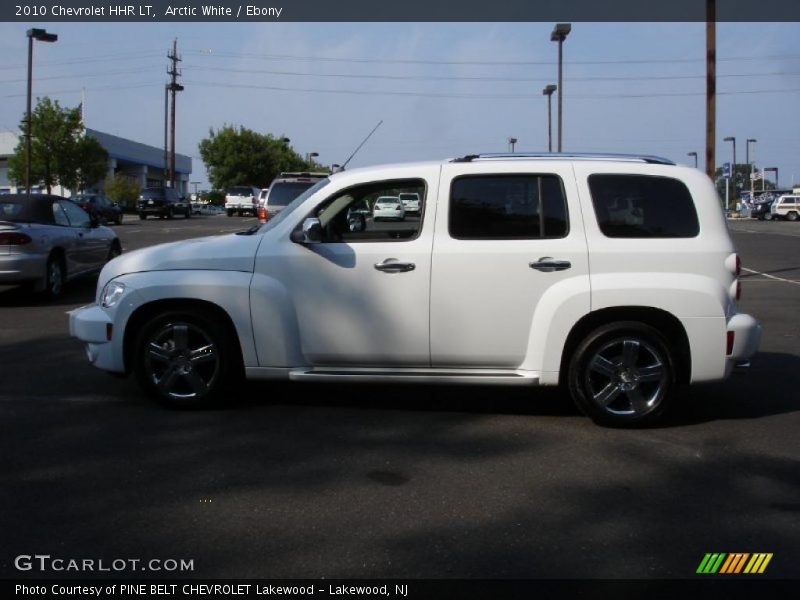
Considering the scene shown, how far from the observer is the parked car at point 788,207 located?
6488 centimetres

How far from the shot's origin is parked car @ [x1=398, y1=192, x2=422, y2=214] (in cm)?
620

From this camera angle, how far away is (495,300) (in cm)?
598

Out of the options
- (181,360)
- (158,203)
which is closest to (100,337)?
(181,360)

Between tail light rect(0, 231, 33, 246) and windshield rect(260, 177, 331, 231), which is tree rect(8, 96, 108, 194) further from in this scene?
Answer: windshield rect(260, 177, 331, 231)

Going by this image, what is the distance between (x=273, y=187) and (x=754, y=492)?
551 inches

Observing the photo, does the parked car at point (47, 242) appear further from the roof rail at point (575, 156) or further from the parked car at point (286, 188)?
the roof rail at point (575, 156)

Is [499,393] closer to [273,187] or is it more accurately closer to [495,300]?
[495,300]

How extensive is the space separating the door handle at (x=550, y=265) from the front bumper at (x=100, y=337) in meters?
2.92

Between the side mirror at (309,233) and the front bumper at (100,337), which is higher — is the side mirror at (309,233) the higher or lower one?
the higher one

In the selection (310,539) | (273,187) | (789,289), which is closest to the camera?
(310,539)

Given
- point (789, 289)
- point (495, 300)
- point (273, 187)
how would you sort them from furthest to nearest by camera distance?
point (273, 187), point (789, 289), point (495, 300)

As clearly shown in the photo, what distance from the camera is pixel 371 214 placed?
640 centimetres

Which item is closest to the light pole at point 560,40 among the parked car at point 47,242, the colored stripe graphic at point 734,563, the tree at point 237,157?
the parked car at point 47,242

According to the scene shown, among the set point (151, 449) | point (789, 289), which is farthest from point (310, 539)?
point (789, 289)
